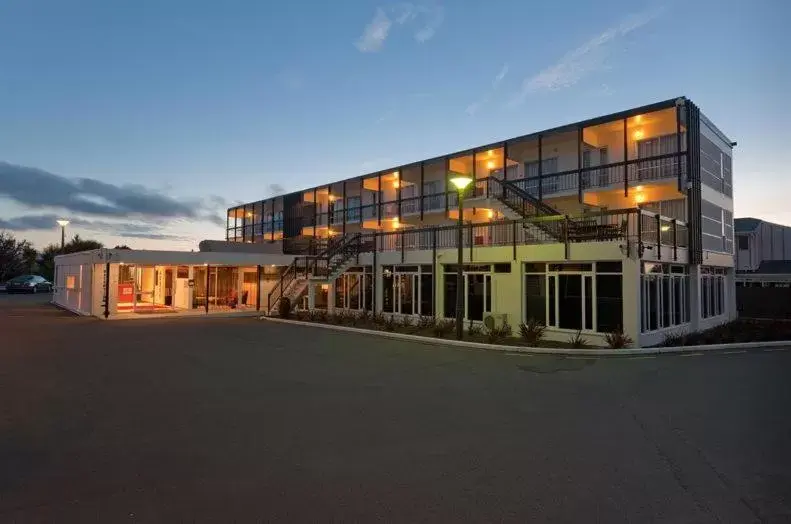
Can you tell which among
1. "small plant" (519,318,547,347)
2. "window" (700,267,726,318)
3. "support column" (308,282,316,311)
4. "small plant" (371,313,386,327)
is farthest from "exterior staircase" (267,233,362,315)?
"window" (700,267,726,318)

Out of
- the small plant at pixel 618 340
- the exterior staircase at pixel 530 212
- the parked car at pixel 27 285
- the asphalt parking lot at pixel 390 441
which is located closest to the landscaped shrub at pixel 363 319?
the exterior staircase at pixel 530 212

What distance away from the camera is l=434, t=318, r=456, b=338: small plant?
1619cm

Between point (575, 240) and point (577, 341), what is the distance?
370 cm

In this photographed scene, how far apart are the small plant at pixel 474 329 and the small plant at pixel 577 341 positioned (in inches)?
124

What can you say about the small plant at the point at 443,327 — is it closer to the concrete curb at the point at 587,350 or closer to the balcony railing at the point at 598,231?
the concrete curb at the point at 587,350

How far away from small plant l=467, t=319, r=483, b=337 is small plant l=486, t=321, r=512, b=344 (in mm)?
531

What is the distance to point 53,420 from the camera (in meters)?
6.55

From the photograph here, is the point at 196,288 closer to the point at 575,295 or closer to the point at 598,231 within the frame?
the point at 575,295

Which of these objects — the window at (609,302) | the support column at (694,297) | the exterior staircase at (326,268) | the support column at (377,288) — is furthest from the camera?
the exterior staircase at (326,268)

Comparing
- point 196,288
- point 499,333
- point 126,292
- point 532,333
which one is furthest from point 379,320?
point 126,292

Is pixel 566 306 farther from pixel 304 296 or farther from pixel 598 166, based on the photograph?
pixel 304 296

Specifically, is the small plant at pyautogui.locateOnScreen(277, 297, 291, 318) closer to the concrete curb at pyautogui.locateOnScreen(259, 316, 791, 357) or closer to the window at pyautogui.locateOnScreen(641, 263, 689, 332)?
the concrete curb at pyautogui.locateOnScreen(259, 316, 791, 357)

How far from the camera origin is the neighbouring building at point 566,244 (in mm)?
15102

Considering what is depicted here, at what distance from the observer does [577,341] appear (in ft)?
46.2
